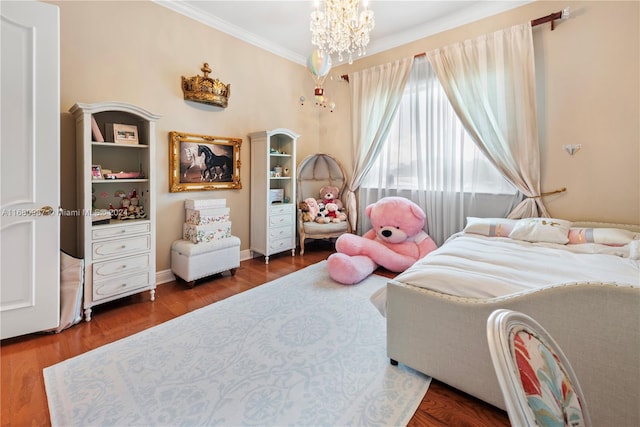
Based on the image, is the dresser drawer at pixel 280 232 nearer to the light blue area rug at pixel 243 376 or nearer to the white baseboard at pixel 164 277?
the white baseboard at pixel 164 277

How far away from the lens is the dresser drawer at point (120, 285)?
7.89 feet

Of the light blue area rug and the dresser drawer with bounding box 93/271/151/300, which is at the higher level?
the dresser drawer with bounding box 93/271/151/300

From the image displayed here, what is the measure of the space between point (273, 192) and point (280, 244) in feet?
2.52

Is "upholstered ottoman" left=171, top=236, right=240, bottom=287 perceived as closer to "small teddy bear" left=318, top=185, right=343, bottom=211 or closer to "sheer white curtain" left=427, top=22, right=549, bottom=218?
"small teddy bear" left=318, top=185, right=343, bottom=211

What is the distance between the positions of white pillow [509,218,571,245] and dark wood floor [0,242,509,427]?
149 centimetres

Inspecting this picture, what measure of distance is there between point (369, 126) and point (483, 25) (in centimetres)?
171

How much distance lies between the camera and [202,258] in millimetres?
3090

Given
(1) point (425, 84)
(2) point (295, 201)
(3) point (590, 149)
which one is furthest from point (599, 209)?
(2) point (295, 201)

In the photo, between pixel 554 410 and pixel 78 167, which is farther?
pixel 78 167

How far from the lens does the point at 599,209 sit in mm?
2736

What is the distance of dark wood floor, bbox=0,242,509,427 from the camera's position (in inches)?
56.0

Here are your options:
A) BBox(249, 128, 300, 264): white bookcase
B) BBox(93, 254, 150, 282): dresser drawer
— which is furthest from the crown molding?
BBox(93, 254, 150, 282): dresser drawer

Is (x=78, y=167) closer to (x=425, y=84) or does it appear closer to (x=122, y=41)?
(x=122, y=41)

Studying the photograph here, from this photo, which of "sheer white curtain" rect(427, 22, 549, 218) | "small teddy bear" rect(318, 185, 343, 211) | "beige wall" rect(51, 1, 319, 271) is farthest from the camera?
"small teddy bear" rect(318, 185, 343, 211)
